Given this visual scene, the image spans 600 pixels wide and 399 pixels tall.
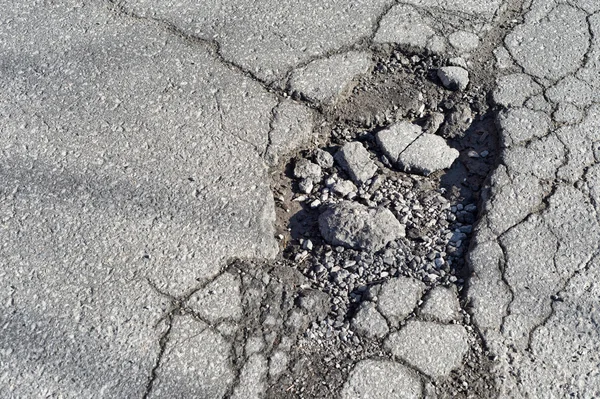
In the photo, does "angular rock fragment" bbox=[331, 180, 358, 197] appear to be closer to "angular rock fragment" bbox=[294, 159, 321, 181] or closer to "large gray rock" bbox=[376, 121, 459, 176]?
"angular rock fragment" bbox=[294, 159, 321, 181]

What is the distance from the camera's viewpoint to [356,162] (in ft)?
10.1

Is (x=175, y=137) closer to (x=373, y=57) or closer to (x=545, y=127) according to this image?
(x=373, y=57)

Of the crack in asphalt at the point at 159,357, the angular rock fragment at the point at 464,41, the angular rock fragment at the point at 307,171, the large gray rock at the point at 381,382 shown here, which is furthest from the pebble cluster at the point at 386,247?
the angular rock fragment at the point at 464,41

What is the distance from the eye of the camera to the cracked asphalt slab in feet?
8.07

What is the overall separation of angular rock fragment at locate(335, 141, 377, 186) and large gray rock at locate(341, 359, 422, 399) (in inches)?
34.3

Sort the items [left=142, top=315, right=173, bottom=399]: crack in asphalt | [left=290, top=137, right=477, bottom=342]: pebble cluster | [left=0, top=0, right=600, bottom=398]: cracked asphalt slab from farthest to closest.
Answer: [left=290, top=137, right=477, bottom=342]: pebble cluster, [left=0, top=0, right=600, bottom=398]: cracked asphalt slab, [left=142, top=315, right=173, bottom=399]: crack in asphalt

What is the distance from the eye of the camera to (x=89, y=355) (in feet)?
7.95

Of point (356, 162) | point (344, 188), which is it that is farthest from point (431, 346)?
point (356, 162)

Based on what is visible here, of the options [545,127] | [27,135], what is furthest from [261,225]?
[545,127]

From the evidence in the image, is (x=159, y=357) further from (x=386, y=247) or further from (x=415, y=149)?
(x=415, y=149)

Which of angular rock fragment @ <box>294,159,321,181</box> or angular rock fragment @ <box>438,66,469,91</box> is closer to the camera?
angular rock fragment @ <box>294,159,321,181</box>

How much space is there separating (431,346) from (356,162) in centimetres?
91

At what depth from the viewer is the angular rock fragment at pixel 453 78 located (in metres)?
3.37

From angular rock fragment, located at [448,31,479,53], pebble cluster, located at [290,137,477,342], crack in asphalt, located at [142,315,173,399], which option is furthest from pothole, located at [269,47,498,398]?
crack in asphalt, located at [142,315,173,399]
